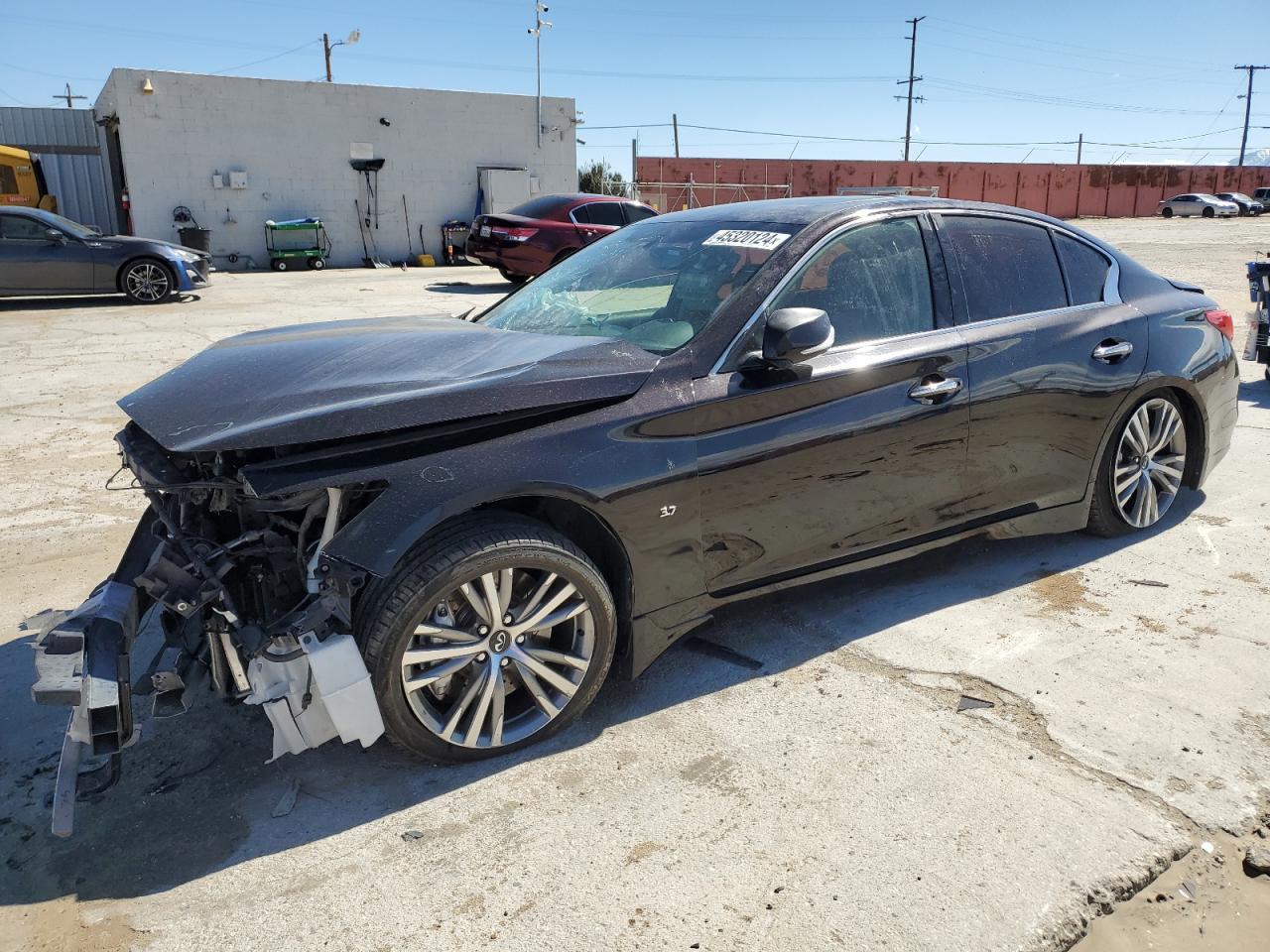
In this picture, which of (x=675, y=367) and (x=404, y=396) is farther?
(x=675, y=367)

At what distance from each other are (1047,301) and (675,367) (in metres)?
1.98

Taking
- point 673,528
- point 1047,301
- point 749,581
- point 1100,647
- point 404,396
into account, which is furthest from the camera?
point 1047,301

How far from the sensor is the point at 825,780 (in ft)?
9.06

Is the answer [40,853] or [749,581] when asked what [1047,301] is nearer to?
[749,581]

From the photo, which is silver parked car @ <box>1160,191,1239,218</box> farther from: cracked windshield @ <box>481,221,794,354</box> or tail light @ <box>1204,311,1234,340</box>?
cracked windshield @ <box>481,221,794,354</box>

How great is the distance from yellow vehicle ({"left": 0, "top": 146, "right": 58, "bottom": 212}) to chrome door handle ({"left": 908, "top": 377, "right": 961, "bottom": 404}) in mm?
25001

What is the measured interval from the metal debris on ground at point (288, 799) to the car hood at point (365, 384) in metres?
1.05

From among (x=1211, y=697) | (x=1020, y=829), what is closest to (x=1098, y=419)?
(x=1211, y=697)


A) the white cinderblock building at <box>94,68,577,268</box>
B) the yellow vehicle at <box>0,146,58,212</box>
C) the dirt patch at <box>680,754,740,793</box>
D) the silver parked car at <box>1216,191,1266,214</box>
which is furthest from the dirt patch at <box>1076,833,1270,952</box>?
the silver parked car at <box>1216,191,1266,214</box>

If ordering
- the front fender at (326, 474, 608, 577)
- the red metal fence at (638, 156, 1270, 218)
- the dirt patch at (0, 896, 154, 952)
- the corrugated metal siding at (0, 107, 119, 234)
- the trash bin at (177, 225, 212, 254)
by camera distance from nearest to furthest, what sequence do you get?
1. the dirt patch at (0, 896, 154, 952)
2. the front fender at (326, 474, 608, 577)
3. the trash bin at (177, 225, 212, 254)
4. the corrugated metal siding at (0, 107, 119, 234)
5. the red metal fence at (638, 156, 1270, 218)

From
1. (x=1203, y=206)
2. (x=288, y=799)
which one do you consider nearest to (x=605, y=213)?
(x=288, y=799)

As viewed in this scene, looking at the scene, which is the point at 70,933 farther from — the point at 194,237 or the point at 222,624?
the point at 194,237

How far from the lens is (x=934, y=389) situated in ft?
11.6

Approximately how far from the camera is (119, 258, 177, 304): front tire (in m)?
13.9
